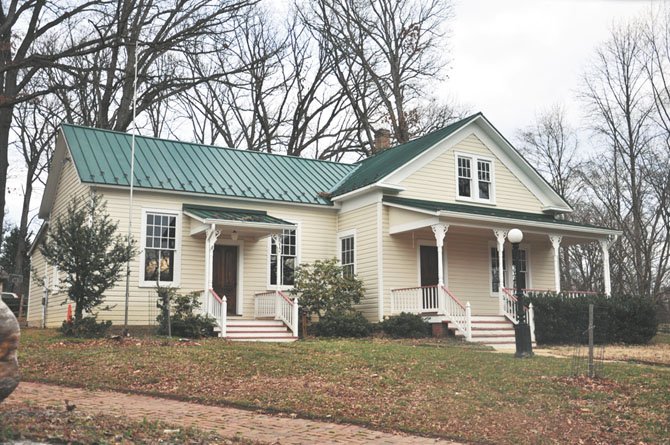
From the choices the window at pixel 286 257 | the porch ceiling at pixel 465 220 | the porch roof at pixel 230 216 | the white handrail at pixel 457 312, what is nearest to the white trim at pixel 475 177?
the porch ceiling at pixel 465 220

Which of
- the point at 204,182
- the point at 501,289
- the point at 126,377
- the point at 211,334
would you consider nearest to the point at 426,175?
the point at 501,289

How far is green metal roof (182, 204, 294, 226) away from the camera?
18.7m

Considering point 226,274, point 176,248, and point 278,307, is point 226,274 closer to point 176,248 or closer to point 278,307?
point 176,248

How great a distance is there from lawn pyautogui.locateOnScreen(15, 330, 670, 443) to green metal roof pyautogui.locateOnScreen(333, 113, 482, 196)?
26.8 ft

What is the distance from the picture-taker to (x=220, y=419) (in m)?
8.31

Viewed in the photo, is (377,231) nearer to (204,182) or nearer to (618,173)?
(204,182)

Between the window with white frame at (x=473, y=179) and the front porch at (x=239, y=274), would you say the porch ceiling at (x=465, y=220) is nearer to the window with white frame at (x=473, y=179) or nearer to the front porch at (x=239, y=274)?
the window with white frame at (x=473, y=179)

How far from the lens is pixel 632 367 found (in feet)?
40.9

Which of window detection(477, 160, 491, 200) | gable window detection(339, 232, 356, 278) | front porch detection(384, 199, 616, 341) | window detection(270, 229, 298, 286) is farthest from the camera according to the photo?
window detection(477, 160, 491, 200)

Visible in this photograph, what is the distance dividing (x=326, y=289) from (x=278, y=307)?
143 centimetres

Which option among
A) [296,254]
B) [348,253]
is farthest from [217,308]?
[348,253]

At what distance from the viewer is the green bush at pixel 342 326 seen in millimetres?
18781

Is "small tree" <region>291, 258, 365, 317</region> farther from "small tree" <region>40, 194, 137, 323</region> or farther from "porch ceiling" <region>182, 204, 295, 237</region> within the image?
"small tree" <region>40, 194, 137, 323</region>

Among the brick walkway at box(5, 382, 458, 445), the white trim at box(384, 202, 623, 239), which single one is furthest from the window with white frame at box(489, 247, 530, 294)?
the brick walkway at box(5, 382, 458, 445)
